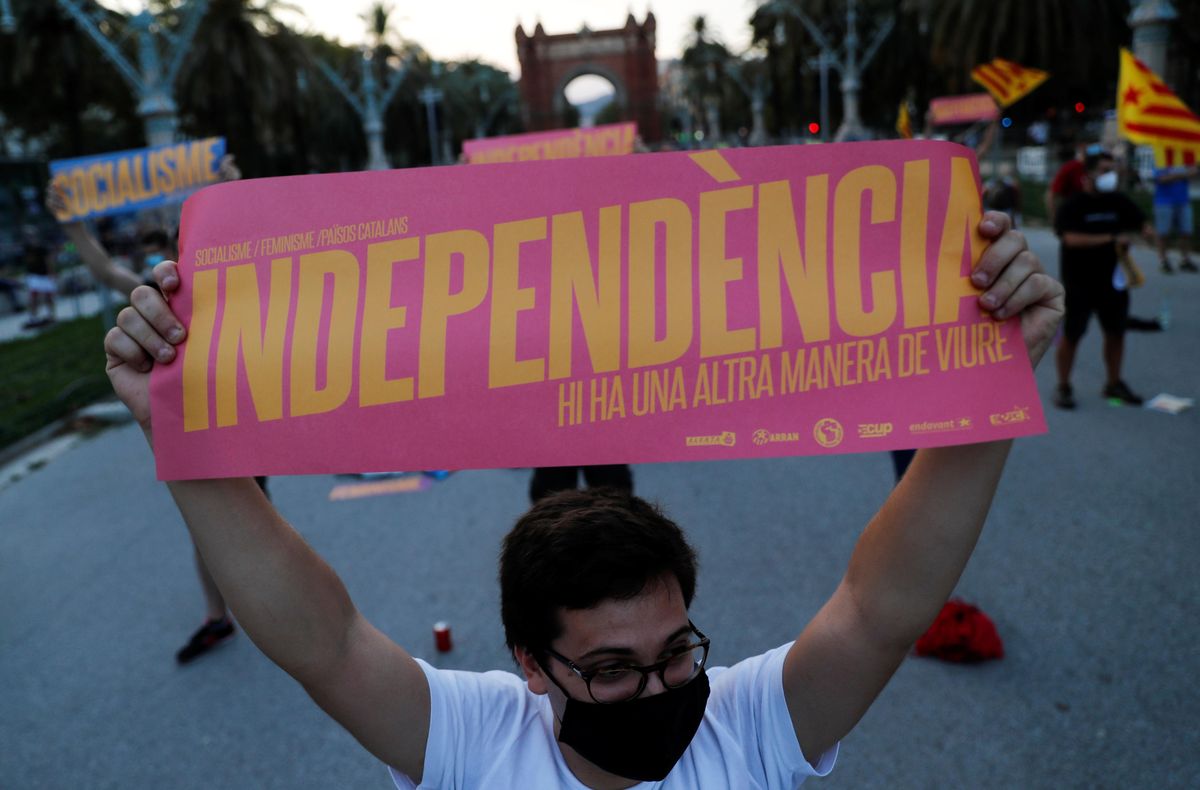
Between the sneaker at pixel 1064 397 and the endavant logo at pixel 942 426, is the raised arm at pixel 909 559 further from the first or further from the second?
the sneaker at pixel 1064 397

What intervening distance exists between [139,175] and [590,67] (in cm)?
8236

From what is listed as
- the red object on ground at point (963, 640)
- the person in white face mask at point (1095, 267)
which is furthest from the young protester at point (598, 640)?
the person in white face mask at point (1095, 267)

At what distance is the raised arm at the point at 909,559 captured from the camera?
52.4 inches

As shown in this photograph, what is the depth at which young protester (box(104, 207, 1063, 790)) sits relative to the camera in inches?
56.0

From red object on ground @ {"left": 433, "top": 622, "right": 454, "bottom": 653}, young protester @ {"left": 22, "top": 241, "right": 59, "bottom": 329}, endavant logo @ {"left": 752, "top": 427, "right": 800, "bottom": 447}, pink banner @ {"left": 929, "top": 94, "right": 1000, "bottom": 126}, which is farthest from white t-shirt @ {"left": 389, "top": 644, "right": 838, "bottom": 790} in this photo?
young protester @ {"left": 22, "top": 241, "right": 59, "bottom": 329}

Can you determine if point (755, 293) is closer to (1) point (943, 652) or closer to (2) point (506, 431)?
(2) point (506, 431)

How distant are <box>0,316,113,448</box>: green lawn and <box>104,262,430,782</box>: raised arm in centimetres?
891

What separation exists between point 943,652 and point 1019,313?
9.29 ft

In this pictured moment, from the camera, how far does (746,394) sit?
1320 mm

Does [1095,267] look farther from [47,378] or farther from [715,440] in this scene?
[47,378]

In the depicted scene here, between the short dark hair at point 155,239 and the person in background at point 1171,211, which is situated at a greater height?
the short dark hair at point 155,239

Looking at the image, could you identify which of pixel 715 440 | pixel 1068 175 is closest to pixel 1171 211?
pixel 1068 175

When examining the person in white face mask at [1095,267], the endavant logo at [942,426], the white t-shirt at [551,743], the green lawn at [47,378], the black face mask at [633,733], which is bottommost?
the green lawn at [47,378]

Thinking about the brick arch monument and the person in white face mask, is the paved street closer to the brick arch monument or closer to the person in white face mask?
the person in white face mask
